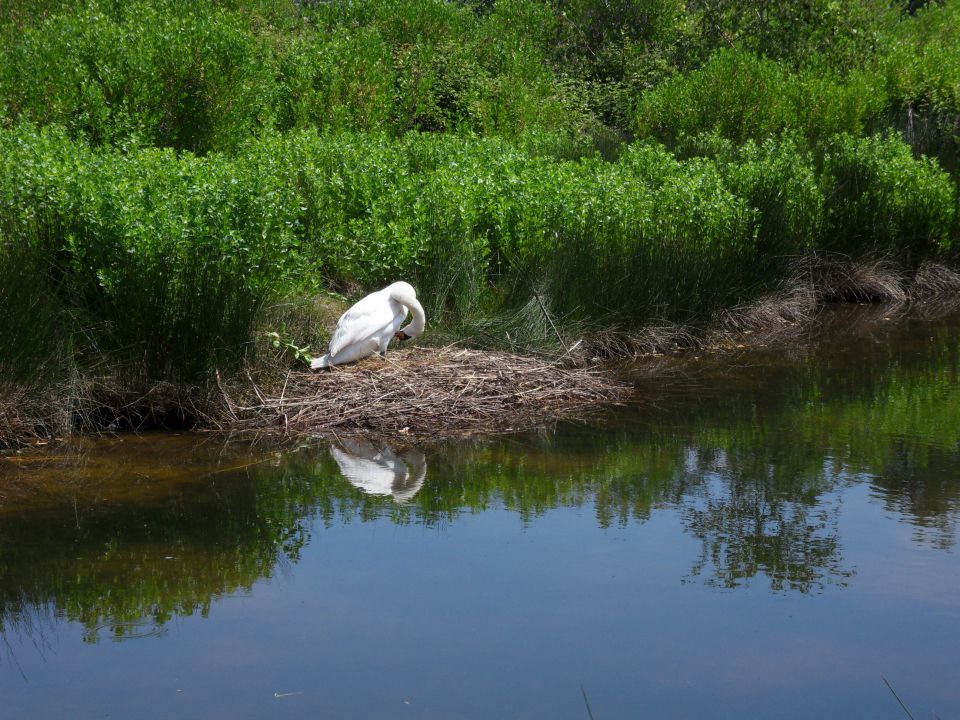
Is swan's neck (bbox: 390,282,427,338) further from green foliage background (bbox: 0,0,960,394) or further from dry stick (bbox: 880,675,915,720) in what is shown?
dry stick (bbox: 880,675,915,720)

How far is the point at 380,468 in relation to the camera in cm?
675

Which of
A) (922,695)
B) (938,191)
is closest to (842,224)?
(938,191)

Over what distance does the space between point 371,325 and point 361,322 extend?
0.07 m

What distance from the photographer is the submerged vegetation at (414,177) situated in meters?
7.49

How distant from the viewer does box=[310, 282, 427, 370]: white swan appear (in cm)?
801

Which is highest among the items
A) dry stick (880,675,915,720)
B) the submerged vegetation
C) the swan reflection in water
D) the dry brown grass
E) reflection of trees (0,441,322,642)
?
the submerged vegetation

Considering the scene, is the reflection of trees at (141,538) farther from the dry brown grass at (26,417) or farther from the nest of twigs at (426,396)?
the nest of twigs at (426,396)

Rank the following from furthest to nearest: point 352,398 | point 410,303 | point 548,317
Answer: point 548,317 < point 410,303 < point 352,398

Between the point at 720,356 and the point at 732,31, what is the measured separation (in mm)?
10197

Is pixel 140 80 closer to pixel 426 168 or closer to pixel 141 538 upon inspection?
pixel 426 168

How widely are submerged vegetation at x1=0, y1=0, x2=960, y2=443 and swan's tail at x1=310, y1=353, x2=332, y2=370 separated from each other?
282 millimetres

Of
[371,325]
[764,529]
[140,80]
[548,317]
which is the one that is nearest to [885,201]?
[548,317]

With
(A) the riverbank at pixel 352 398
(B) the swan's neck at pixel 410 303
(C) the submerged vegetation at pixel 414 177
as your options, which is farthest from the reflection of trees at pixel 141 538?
(B) the swan's neck at pixel 410 303

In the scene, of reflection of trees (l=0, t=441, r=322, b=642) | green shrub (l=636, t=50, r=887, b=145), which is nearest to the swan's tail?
reflection of trees (l=0, t=441, r=322, b=642)
